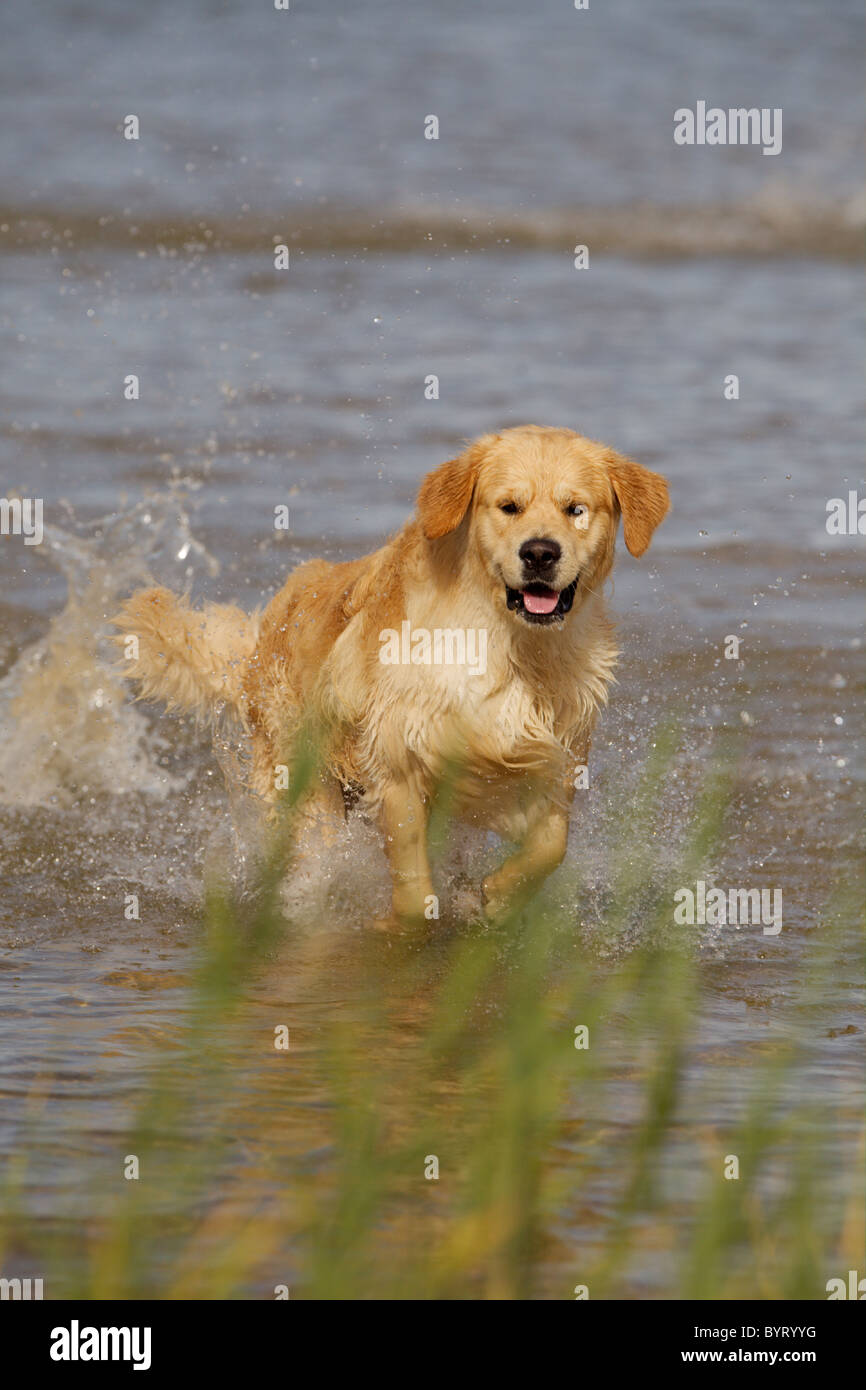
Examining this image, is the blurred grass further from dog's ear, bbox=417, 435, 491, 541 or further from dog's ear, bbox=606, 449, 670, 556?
dog's ear, bbox=606, 449, 670, 556

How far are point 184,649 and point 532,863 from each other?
176 centimetres

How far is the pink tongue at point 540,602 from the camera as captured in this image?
5000mm

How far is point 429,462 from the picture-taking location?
10500 millimetres

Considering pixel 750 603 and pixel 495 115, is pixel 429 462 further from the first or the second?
pixel 495 115

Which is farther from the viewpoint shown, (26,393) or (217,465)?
(26,393)

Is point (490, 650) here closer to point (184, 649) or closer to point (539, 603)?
point (539, 603)

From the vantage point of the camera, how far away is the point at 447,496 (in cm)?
510

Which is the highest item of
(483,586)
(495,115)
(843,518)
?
(495,115)

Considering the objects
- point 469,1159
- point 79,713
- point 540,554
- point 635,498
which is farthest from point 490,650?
point 79,713

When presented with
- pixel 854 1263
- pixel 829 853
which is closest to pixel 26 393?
pixel 829 853

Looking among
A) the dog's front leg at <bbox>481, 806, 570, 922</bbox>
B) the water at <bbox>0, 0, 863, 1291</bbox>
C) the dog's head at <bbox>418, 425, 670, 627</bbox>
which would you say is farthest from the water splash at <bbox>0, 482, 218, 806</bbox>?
the dog's head at <bbox>418, 425, 670, 627</bbox>

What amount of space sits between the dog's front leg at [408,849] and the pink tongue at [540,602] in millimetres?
730

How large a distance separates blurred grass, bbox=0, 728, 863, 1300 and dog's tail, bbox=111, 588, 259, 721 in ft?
7.98
